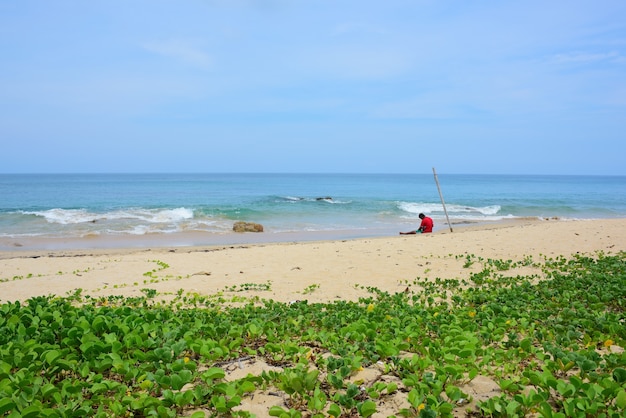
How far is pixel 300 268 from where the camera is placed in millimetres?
11273

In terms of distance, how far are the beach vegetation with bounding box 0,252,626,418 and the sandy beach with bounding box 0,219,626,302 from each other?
3.03m

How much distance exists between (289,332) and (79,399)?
233 cm

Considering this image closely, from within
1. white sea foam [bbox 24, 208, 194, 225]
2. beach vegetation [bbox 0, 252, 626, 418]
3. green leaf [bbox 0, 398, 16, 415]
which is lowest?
white sea foam [bbox 24, 208, 194, 225]

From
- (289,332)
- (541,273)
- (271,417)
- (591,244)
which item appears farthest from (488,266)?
(271,417)

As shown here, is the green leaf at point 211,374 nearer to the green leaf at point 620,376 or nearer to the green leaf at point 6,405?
the green leaf at point 6,405

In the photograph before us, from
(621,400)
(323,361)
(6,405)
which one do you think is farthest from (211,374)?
(621,400)

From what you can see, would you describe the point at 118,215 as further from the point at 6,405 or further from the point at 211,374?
the point at 6,405

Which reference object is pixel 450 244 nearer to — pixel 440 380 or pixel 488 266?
pixel 488 266

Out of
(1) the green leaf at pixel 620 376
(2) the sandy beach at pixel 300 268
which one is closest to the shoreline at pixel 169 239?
(2) the sandy beach at pixel 300 268

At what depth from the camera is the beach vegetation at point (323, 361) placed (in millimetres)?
3301

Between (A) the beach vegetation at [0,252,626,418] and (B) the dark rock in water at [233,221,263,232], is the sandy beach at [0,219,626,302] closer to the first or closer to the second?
(A) the beach vegetation at [0,252,626,418]

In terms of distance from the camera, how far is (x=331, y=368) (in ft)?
13.0

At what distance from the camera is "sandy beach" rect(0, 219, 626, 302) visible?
901cm

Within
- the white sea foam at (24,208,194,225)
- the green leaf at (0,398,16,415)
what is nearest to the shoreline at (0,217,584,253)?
the white sea foam at (24,208,194,225)
